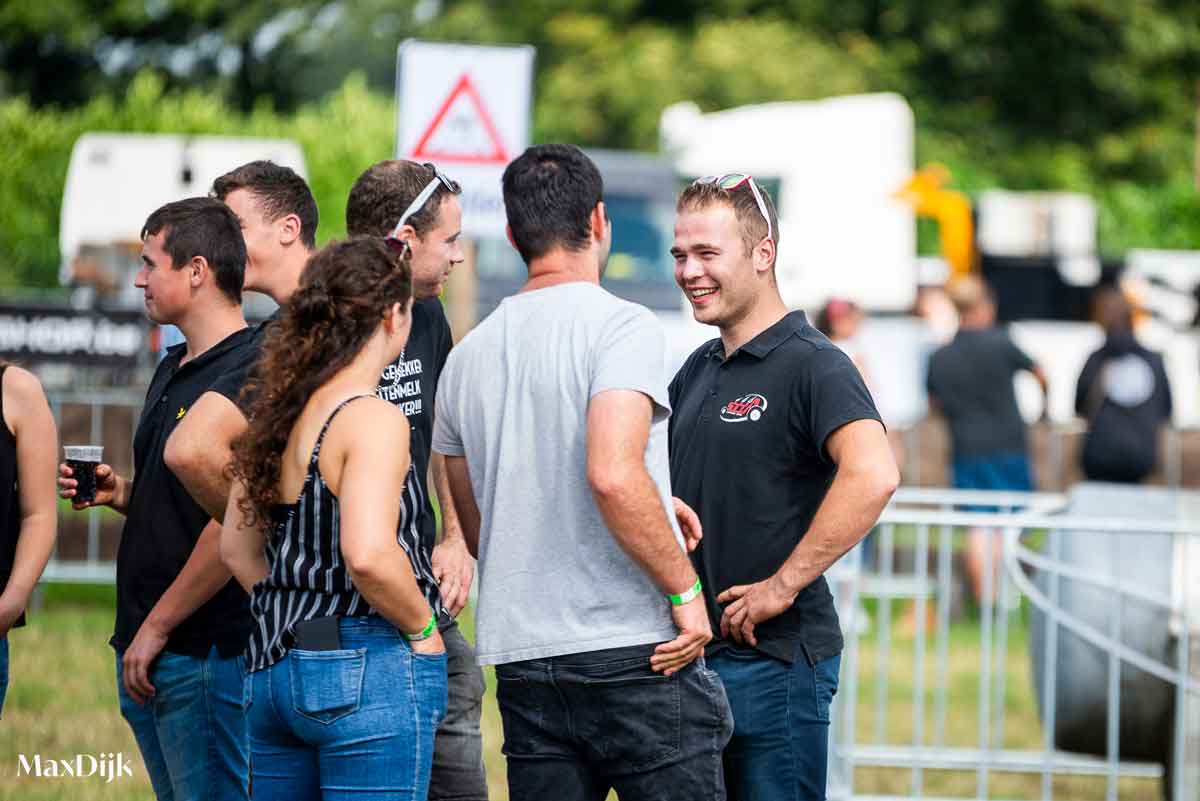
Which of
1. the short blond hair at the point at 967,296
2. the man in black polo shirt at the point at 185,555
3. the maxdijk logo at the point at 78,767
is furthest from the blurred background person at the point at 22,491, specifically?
the short blond hair at the point at 967,296

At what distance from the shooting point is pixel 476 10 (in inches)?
1280

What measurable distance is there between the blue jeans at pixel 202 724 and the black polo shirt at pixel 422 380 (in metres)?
0.54

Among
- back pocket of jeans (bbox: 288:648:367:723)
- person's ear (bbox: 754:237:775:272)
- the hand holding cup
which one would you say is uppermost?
person's ear (bbox: 754:237:775:272)

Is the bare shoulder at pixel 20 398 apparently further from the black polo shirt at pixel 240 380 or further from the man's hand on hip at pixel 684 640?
the man's hand on hip at pixel 684 640

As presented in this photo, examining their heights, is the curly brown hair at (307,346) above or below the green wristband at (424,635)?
above

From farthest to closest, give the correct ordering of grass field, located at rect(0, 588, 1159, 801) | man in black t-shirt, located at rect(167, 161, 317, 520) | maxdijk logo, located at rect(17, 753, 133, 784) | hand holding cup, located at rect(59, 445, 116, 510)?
grass field, located at rect(0, 588, 1159, 801) < maxdijk logo, located at rect(17, 753, 133, 784) < man in black t-shirt, located at rect(167, 161, 317, 520) < hand holding cup, located at rect(59, 445, 116, 510)

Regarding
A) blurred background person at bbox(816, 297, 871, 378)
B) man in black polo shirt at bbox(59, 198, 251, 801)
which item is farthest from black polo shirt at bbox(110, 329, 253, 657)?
blurred background person at bbox(816, 297, 871, 378)

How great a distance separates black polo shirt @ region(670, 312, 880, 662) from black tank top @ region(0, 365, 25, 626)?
65.0 inches

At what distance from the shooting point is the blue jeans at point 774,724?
387cm

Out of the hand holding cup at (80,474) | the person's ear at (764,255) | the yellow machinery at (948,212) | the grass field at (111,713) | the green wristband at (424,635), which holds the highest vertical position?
the yellow machinery at (948,212)

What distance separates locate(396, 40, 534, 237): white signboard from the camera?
740 cm

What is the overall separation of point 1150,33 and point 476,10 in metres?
13.1

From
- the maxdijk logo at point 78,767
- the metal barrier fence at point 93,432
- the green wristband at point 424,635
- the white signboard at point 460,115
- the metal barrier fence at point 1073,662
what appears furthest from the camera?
the metal barrier fence at point 93,432

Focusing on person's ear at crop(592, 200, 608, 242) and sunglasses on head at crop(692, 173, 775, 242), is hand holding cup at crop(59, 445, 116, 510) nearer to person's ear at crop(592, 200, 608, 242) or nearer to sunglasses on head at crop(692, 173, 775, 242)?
person's ear at crop(592, 200, 608, 242)
